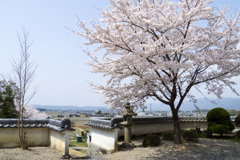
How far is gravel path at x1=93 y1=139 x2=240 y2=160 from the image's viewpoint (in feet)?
30.6

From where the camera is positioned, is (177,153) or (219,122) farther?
Result: (219,122)

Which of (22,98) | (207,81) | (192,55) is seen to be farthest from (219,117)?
(22,98)

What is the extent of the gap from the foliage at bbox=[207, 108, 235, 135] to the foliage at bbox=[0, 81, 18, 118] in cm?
1728

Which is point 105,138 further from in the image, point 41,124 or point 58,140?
point 41,124

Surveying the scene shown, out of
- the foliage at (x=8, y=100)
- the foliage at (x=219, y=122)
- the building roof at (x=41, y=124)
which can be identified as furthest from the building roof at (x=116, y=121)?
the foliage at (x=8, y=100)

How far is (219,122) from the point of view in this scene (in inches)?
615

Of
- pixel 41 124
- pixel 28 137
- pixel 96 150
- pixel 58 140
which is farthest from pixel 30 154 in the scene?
pixel 96 150

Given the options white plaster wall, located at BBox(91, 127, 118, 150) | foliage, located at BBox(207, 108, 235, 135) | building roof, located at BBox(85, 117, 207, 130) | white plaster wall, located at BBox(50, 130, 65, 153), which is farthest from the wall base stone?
foliage, located at BBox(207, 108, 235, 135)

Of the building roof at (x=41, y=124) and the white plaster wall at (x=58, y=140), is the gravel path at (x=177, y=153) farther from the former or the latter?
the building roof at (x=41, y=124)

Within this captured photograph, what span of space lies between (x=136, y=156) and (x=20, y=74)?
6969 mm

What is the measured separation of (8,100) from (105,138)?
40.9ft

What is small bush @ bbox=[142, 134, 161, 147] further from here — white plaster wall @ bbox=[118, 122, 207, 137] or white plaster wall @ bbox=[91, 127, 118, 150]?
white plaster wall @ bbox=[118, 122, 207, 137]

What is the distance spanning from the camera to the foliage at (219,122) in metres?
15.0

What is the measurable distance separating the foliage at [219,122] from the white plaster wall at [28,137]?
11687 mm
